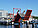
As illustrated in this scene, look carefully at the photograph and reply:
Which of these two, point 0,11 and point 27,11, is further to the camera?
point 0,11

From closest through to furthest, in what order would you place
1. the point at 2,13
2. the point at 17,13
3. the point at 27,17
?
1. the point at 27,17
2. the point at 17,13
3. the point at 2,13

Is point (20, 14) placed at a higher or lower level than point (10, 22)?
higher

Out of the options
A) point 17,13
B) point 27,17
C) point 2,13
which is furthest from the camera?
point 2,13

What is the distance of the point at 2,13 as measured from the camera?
60.5m

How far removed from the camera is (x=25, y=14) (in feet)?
82.7

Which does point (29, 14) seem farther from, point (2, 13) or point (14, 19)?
point (2, 13)

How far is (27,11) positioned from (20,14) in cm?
228

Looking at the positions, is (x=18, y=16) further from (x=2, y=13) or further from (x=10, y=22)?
(x=2, y=13)

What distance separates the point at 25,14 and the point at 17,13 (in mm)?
2067

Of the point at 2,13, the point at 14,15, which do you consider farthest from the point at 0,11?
the point at 14,15

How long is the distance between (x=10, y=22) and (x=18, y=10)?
3.72 metres

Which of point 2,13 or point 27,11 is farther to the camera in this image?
point 2,13

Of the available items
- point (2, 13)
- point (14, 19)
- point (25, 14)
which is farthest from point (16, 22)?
point (2, 13)

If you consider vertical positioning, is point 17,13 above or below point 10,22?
above
